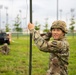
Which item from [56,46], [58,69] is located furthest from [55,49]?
[58,69]

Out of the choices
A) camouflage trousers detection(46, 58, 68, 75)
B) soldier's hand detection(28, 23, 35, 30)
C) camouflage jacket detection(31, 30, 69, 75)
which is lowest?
camouflage trousers detection(46, 58, 68, 75)

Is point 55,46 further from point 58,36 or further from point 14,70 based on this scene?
point 14,70

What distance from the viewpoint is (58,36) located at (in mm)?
3102

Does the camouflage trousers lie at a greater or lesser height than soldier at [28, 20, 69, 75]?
lesser

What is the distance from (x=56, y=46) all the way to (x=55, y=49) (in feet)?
0.11

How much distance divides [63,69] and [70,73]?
13.1 feet

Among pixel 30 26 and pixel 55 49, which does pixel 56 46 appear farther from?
pixel 30 26

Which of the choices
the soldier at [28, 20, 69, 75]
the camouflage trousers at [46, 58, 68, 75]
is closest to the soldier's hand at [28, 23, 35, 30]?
the soldier at [28, 20, 69, 75]

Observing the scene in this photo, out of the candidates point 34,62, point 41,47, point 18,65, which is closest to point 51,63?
point 41,47

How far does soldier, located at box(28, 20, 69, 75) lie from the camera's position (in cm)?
301

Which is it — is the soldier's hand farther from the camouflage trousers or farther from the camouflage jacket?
the camouflage trousers

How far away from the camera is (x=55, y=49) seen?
3.03 metres

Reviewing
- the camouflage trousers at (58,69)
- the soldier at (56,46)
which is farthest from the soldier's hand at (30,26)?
the camouflage trousers at (58,69)

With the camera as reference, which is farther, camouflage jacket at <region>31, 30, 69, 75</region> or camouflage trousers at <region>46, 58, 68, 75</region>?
camouflage trousers at <region>46, 58, 68, 75</region>
